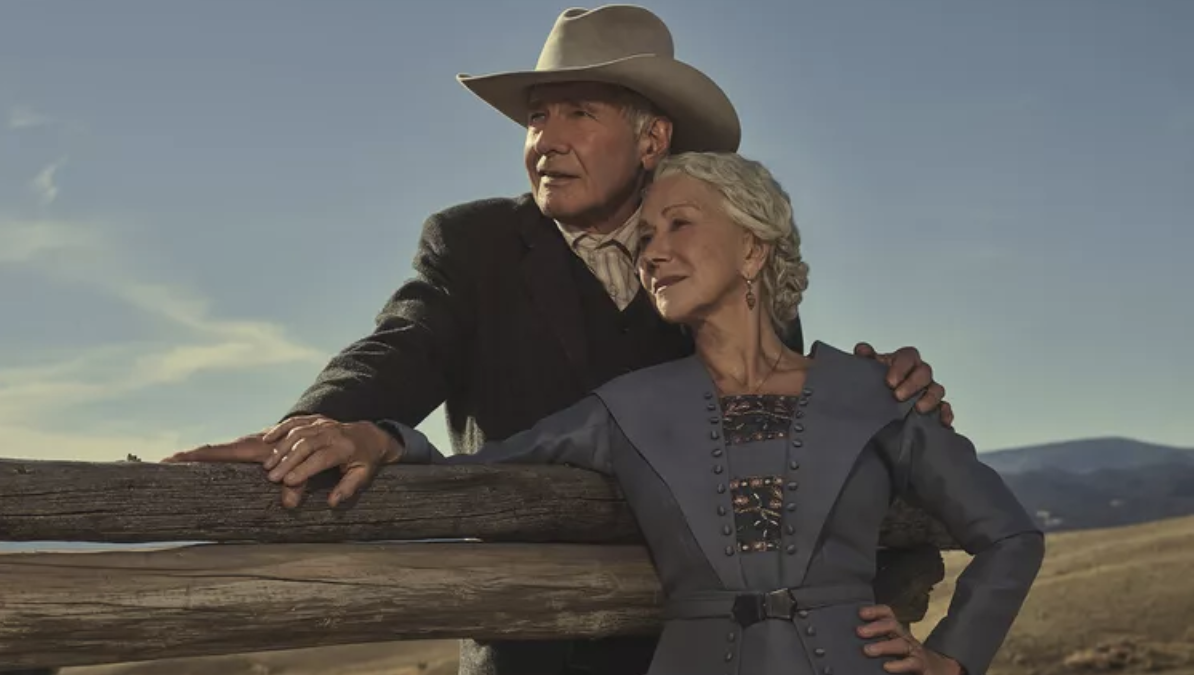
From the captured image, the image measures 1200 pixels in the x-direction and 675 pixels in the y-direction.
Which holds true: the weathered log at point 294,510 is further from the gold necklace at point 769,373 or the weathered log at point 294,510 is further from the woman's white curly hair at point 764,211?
the woman's white curly hair at point 764,211

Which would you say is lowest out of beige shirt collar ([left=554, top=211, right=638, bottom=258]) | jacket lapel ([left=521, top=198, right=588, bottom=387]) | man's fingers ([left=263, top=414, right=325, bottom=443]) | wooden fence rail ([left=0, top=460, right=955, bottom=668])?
wooden fence rail ([left=0, top=460, right=955, bottom=668])

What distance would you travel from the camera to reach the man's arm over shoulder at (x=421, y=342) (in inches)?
155

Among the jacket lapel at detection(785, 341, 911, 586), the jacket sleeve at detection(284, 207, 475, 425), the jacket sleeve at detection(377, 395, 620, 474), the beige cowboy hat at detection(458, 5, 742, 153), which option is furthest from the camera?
the beige cowboy hat at detection(458, 5, 742, 153)

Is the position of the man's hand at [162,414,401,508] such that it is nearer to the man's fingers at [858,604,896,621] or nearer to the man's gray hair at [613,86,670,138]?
the man's fingers at [858,604,896,621]

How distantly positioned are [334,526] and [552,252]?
1392 millimetres

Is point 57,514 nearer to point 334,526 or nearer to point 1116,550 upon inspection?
point 334,526

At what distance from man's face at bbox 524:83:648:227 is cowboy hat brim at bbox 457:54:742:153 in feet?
0.22

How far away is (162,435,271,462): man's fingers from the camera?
336 cm

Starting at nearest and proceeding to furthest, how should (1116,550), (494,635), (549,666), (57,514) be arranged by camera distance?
(57,514) → (494,635) → (549,666) → (1116,550)

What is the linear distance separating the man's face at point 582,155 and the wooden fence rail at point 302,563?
96 cm

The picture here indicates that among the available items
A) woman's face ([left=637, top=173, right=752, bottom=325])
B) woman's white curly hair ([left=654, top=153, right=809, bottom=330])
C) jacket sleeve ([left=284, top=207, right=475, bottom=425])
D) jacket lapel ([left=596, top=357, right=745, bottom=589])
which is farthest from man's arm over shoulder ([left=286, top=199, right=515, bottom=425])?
woman's white curly hair ([left=654, top=153, right=809, bottom=330])

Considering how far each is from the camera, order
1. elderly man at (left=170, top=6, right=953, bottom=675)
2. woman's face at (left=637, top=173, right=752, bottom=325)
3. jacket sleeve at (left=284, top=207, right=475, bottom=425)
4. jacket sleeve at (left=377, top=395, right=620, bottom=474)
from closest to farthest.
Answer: woman's face at (left=637, top=173, right=752, bottom=325) → jacket sleeve at (left=377, top=395, right=620, bottom=474) → jacket sleeve at (left=284, top=207, right=475, bottom=425) → elderly man at (left=170, top=6, right=953, bottom=675)

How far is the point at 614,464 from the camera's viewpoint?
378 cm

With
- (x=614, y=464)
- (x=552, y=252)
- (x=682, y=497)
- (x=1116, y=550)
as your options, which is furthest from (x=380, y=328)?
(x=1116, y=550)
